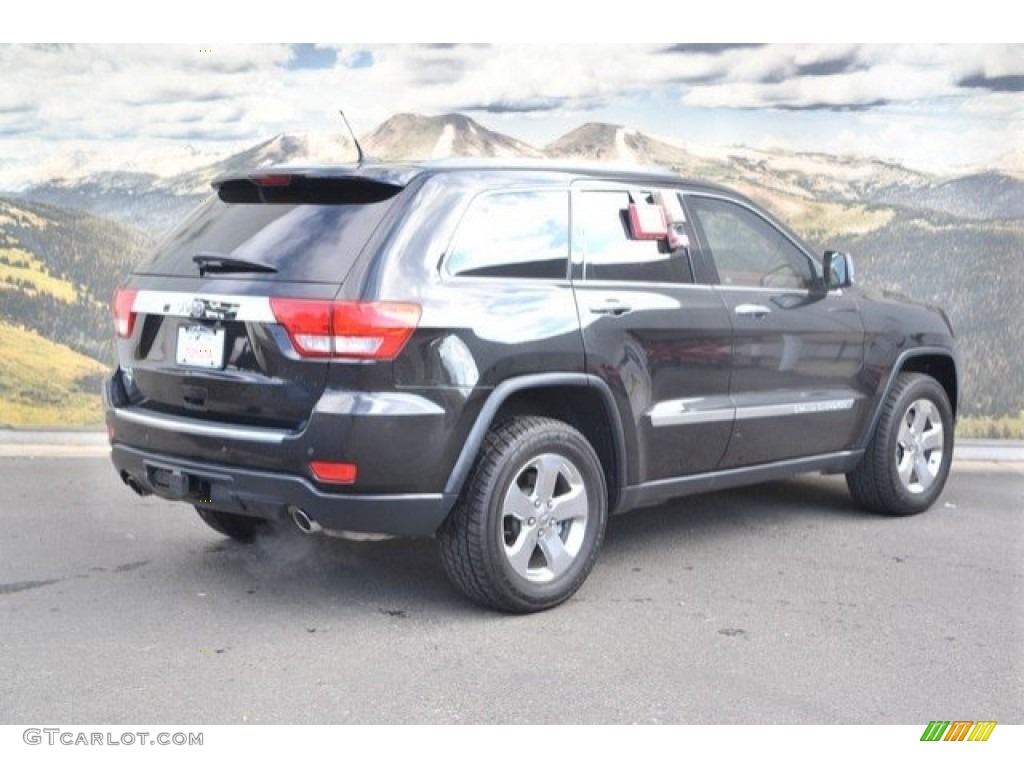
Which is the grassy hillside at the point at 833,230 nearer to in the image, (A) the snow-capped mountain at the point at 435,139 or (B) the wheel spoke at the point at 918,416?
(A) the snow-capped mountain at the point at 435,139

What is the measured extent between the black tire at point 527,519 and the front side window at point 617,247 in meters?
0.75

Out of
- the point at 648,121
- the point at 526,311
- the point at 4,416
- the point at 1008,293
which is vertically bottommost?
the point at 4,416

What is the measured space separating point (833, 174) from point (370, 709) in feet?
21.3

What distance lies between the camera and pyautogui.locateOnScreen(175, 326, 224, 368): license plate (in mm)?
4859

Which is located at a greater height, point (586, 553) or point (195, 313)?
point (195, 313)

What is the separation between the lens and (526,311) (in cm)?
498

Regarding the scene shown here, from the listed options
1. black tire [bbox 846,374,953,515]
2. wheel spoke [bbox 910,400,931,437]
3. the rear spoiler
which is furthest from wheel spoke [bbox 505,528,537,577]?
wheel spoke [bbox 910,400,931,437]

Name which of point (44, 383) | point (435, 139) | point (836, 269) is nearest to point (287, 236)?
point (836, 269)

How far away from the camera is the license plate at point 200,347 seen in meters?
4.86

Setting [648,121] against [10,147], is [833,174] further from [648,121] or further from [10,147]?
[10,147]

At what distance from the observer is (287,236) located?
16.1 ft

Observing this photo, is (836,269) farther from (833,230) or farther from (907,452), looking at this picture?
(833,230)
